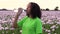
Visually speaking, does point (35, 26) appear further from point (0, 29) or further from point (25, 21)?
point (0, 29)

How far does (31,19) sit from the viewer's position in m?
5.93

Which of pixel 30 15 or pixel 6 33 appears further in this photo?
pixel 6 33

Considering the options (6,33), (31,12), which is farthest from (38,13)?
(6,33)

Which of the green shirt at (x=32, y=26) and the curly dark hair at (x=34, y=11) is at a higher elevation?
the curly dark hair at (x=34, y=11)

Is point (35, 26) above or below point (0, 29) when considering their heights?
above

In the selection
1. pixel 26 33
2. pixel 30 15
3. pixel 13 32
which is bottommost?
pixel 13 32

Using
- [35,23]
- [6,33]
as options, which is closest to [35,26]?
[35,23]

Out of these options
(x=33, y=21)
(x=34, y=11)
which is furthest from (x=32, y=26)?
(x=34, y=11)

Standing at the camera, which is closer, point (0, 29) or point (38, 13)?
point (38, 13)

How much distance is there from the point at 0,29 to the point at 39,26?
404 centimetres

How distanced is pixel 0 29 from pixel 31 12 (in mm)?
4020

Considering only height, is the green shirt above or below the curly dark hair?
below

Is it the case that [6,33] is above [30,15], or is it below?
below

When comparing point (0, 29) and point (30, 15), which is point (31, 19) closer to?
point (30, 15)
